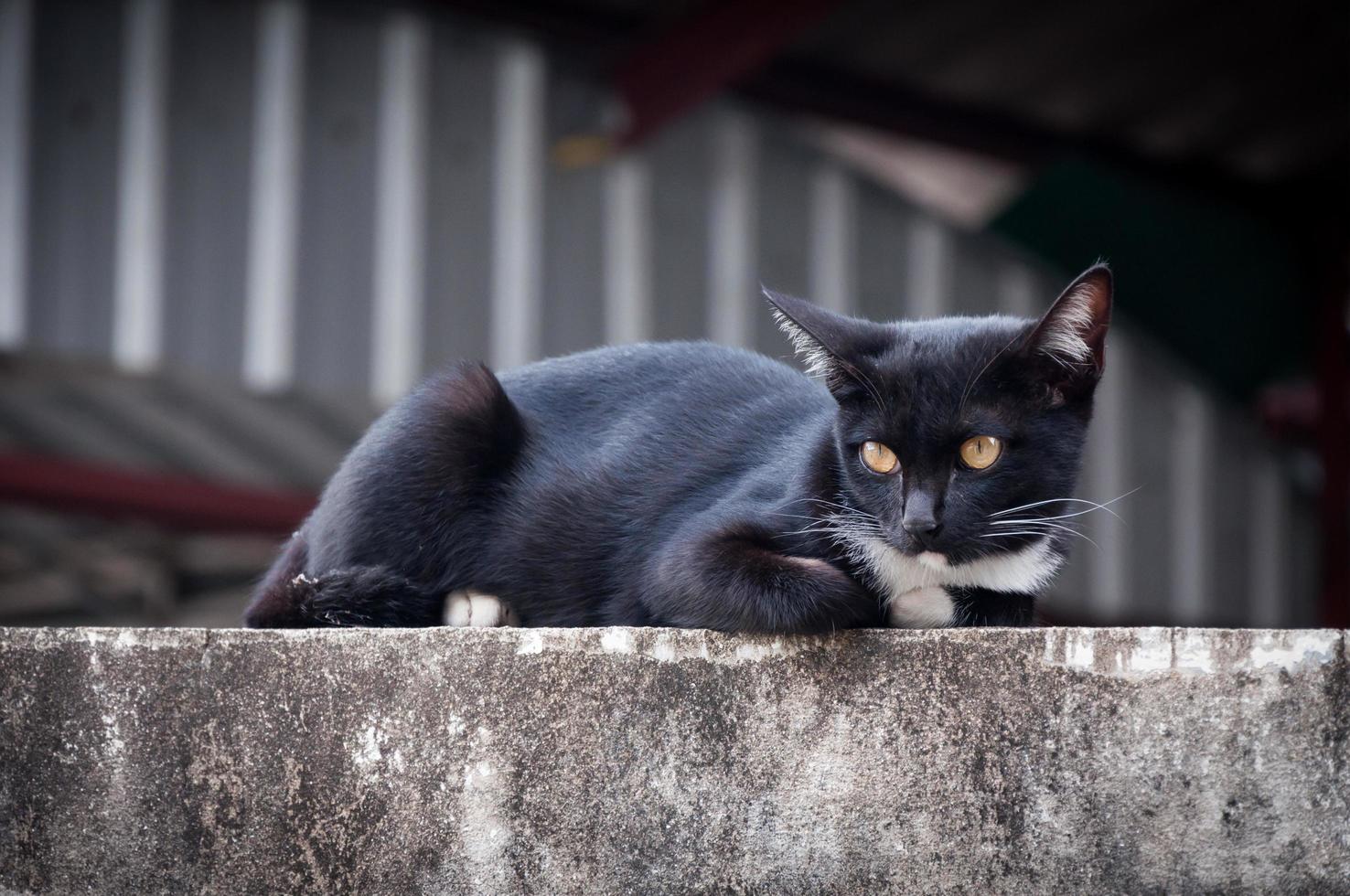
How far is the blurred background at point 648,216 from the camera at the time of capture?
536 centimetres

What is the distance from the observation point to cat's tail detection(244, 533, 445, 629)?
2.49m

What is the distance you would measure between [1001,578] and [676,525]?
0.62 m

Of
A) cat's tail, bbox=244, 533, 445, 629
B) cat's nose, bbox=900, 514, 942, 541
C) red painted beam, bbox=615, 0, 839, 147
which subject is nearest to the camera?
cat's nose, bbox=900, 514, 942, 541

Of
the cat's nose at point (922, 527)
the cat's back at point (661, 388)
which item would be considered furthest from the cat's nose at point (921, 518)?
the cat's back at point (661, 388)

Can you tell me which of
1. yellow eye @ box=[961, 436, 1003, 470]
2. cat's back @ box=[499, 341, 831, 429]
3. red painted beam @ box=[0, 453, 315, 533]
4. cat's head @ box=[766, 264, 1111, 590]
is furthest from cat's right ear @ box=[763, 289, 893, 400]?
red painted beam @ box=[0, 453, 315, 533]

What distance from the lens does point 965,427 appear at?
2.21m

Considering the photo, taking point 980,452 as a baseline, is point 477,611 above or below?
below

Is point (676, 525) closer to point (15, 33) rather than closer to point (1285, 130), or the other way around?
point (15, 33)

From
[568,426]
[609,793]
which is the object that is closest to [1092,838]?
Result: [609,793]

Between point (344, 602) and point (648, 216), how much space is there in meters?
4.05

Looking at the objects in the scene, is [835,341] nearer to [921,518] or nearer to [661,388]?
[921,518]

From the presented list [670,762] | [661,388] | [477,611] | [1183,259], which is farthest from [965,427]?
[1183,259]

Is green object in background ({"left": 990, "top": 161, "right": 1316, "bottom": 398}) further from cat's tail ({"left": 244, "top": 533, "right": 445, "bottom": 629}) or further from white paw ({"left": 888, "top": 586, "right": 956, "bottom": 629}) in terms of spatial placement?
cat's tail ({"left": 244, "top": 533, "right": 445, "bottom": 629})

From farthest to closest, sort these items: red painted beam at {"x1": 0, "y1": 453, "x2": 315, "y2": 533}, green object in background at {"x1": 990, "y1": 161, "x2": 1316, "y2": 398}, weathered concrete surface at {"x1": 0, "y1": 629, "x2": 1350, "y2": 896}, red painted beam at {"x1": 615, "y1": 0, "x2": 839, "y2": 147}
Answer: green object in background at {"x1": 990, "y1": 161, "x2": 1316, "y2": 398} → red painted beam at {"x1": 0, "y1": 453, "x2": 315, "y2": 533} → red painted beam at {"x1": 615, "y1": 0, "x2": 839, "y2": 147} → weathered concrete surface at {"x1": 0, "y1": 629, "x2": 1350, "y2": 896}
